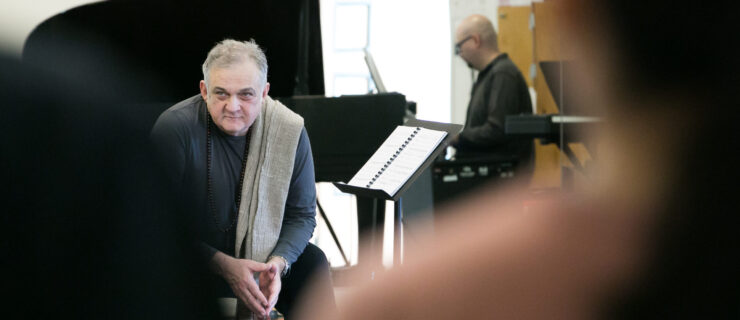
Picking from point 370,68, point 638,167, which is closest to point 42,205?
point 638,167

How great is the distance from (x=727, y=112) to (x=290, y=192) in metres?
0.58

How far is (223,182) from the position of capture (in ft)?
2.62

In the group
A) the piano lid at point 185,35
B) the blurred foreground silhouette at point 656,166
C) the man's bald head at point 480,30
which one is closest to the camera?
the blurred foreground silhouette at point 656,166

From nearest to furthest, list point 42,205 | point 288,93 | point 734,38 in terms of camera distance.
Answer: point 42,205
point 734,38
point 288,93

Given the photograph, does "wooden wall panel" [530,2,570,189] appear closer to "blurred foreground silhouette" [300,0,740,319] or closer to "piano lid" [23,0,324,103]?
"piano lid" [23,0,324,103]

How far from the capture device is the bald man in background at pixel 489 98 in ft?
10.4

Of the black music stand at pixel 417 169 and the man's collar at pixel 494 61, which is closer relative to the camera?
the black music stand at pixel 417 169

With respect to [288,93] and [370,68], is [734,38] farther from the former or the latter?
[370,68]

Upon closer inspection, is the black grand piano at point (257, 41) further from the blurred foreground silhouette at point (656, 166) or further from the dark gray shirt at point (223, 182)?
the blurred foreground silhouette at point (656, 166)

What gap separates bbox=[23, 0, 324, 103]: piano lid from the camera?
860mm

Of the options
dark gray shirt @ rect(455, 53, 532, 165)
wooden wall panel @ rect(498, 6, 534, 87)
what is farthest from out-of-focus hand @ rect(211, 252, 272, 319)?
wooden wall panel @ rect(498, 6, 534, 87)

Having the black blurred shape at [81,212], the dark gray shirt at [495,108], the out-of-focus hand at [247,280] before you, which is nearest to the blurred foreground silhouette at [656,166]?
the black blurred shape at [81,212]

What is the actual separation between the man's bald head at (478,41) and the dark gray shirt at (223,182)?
252 cm

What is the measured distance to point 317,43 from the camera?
1830 millimetres
